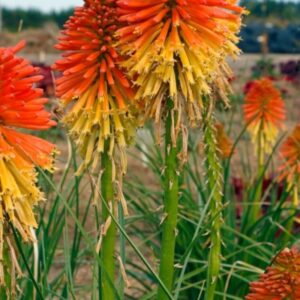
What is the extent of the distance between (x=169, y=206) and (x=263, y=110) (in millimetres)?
2737

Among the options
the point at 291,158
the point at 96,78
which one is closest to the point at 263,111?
the point at 291,158

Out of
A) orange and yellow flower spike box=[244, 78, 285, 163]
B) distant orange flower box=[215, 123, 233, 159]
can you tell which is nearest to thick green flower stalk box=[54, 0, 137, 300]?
distant orange flower box=[215, 123, 233, 159]

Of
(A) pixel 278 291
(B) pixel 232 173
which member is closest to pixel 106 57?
(A) pixel 278 291

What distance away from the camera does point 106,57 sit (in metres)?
2.35

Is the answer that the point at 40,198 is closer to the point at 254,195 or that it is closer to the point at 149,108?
the point at 149,108

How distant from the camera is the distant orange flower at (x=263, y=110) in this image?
16.0ft

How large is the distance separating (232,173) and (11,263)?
5.69 meters

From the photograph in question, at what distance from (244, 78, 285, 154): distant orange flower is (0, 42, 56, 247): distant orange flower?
2.87 metres

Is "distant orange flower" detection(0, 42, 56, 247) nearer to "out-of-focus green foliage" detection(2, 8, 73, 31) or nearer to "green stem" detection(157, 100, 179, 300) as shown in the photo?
"green stem" detection(157, 100, 179, 300)

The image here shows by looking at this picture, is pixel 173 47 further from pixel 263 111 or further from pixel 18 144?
pixel 263 111

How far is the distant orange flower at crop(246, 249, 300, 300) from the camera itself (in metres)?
2.11

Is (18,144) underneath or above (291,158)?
above

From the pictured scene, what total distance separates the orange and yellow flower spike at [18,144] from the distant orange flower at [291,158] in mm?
2484

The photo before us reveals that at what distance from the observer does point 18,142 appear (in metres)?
2.07
